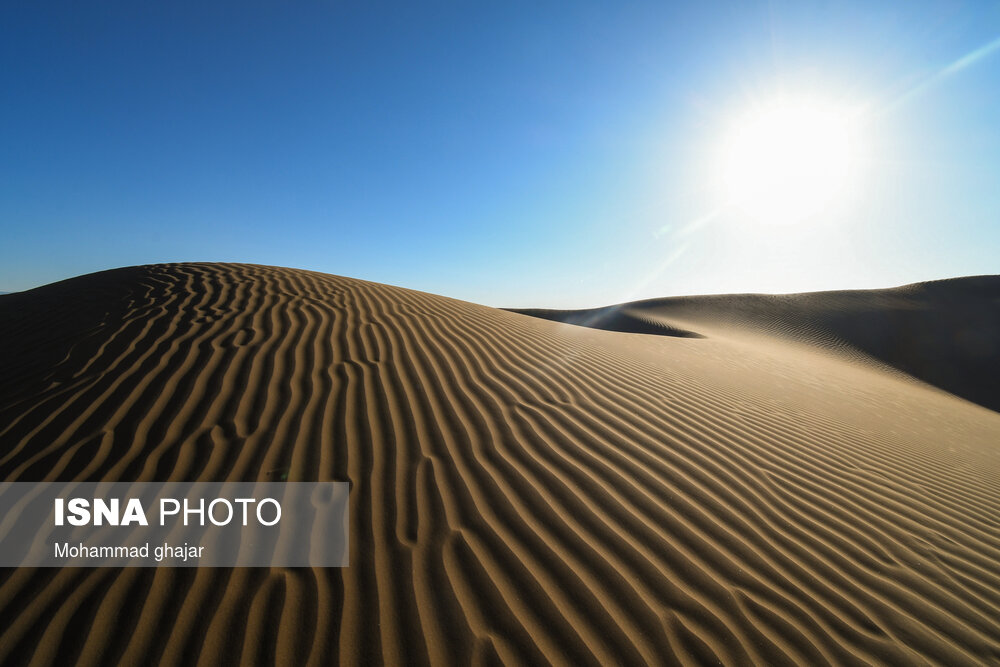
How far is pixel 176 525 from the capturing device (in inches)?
76.9

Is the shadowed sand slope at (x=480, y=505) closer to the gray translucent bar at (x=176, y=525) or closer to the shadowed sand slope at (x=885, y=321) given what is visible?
the gray translucent bar at (x=176, y=525)

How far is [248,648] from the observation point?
4.86 feet

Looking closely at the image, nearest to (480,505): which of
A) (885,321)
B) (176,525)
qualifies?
(176,525)

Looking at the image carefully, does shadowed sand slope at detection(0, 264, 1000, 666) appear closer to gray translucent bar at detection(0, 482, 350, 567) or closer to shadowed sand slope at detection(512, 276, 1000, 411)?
gray translucent bar at detection(0, 482, 350, 567)

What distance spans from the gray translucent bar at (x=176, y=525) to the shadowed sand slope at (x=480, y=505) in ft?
0.26

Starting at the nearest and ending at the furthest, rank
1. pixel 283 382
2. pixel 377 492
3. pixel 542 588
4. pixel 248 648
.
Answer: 1. pixel 248 648
2. pixel 542 588
3. pixel 377 492
4. pixel 283 382

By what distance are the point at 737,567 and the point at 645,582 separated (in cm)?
59

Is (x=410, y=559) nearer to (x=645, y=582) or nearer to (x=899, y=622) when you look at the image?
(x=645, y=582)

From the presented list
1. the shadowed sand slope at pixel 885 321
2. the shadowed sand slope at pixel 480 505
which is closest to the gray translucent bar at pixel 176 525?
the shadowed sand slope at pixel 480 505

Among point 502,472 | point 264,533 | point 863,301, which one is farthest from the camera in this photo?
point 863,301

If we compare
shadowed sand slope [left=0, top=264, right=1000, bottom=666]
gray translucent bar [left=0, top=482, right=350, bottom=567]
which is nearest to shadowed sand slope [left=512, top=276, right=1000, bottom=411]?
shadowed sand slope [left=0, top=264, right=1000, bottom=666]

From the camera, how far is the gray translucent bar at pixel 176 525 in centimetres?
182

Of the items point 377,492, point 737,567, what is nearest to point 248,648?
point 377,492

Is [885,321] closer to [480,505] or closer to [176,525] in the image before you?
[480,505]
